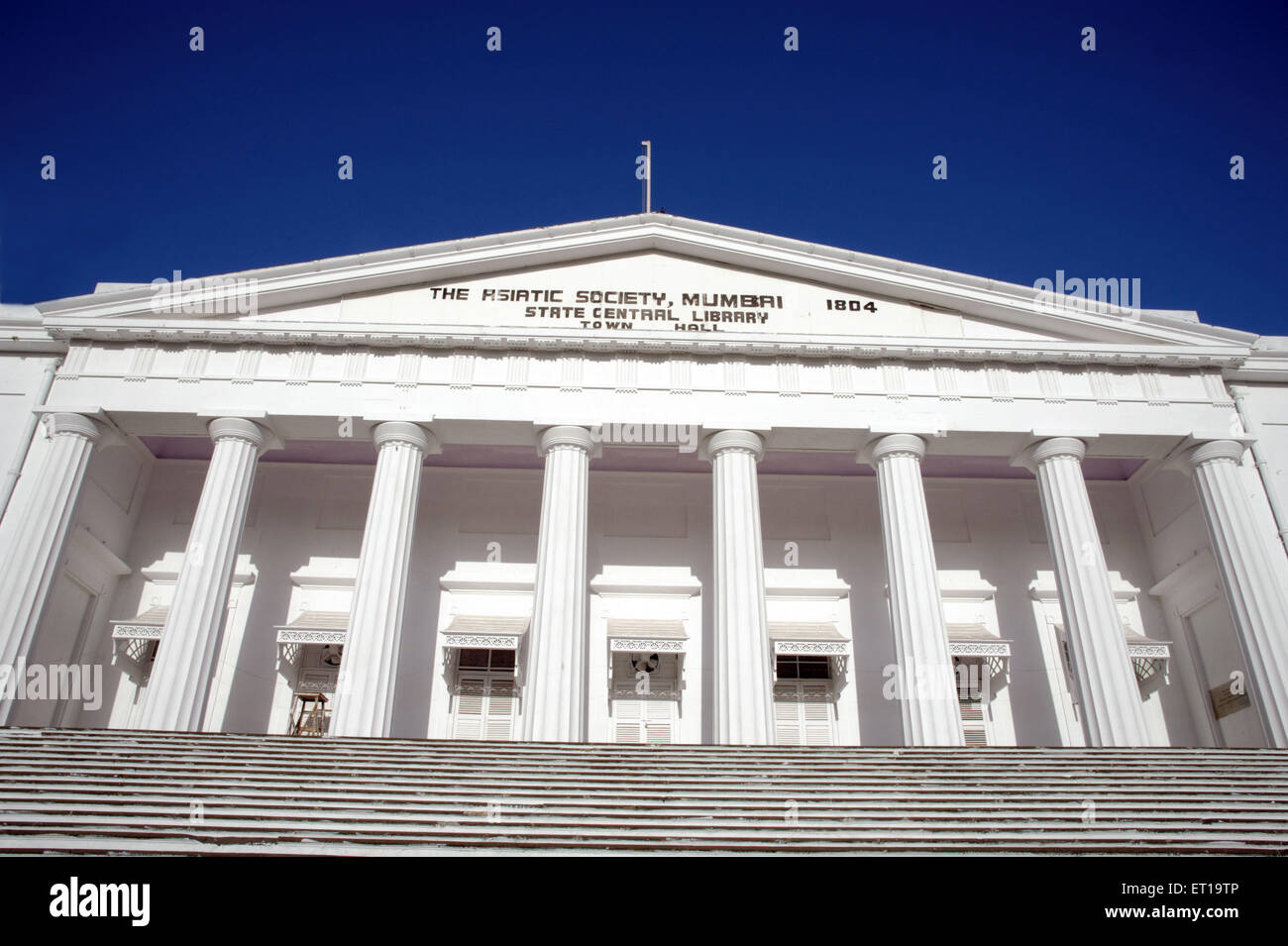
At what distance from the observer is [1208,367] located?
17750 millimetres

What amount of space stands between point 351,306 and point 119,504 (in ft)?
24.9

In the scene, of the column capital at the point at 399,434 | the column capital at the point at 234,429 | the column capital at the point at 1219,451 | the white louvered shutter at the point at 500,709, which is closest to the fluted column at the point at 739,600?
the column capital at the point at 399,434

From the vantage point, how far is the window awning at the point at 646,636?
19.1 m

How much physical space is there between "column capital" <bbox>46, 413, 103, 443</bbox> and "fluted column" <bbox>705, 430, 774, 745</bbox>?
11659 mm

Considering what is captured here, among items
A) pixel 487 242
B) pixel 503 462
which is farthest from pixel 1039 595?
pixel 487 242

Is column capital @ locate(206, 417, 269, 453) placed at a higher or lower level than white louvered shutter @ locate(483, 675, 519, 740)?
higher

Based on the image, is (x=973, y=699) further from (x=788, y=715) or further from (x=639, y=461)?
(x=639, y=461)

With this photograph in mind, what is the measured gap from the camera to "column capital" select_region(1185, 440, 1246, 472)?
16969 mm

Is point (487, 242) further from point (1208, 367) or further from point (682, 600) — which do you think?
point (1208, 367)

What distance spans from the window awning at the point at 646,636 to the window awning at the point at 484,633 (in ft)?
6.56

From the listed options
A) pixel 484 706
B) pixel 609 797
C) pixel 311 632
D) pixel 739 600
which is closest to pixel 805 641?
pixel 739 600

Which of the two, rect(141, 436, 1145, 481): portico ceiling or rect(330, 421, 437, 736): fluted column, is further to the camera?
rect(141, 436, 1145, 481): portico ceiling

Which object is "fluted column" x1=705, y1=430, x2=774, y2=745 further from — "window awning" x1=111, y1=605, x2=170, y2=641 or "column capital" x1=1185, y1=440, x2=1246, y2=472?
"window awning" x1=111, y1=605, x2=170, y2=641

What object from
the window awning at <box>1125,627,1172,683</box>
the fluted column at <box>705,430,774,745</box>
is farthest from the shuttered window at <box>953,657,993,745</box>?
the fluted column at <box>705,430,774,745</box>
